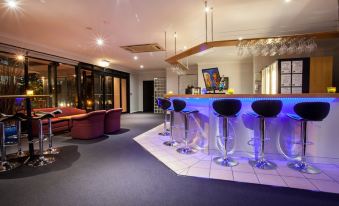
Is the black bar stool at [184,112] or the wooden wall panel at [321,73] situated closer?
the black bar stool at [184,112]

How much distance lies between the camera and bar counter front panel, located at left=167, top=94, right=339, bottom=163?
10.5ft

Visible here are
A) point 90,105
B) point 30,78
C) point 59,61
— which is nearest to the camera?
point 30,78

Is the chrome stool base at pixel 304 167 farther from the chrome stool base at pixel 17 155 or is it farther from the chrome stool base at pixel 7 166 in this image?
the chrome stool base at pixel 17 155

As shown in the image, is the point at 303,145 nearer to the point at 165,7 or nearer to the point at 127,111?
the point at 165,7

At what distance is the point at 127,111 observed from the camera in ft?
40.2

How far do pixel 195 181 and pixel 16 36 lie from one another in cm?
626

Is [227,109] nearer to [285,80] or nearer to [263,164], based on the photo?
[263,164]

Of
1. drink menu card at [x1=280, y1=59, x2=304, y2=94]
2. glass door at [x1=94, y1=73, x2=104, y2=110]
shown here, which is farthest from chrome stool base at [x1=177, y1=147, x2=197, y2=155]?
glass door at [x1=94, y1=73, x2=104, y2=110]

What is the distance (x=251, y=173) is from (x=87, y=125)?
13.7ft

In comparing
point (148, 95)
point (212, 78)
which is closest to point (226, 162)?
point (212, 78)

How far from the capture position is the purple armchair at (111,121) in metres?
5.84

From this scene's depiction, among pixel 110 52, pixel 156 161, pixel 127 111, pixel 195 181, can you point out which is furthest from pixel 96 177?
pixel 127 111

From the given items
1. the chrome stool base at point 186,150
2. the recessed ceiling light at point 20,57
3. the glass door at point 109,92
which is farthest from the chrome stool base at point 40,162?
the glass door at point 109,92

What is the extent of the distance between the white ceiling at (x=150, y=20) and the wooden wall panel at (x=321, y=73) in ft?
2.78
